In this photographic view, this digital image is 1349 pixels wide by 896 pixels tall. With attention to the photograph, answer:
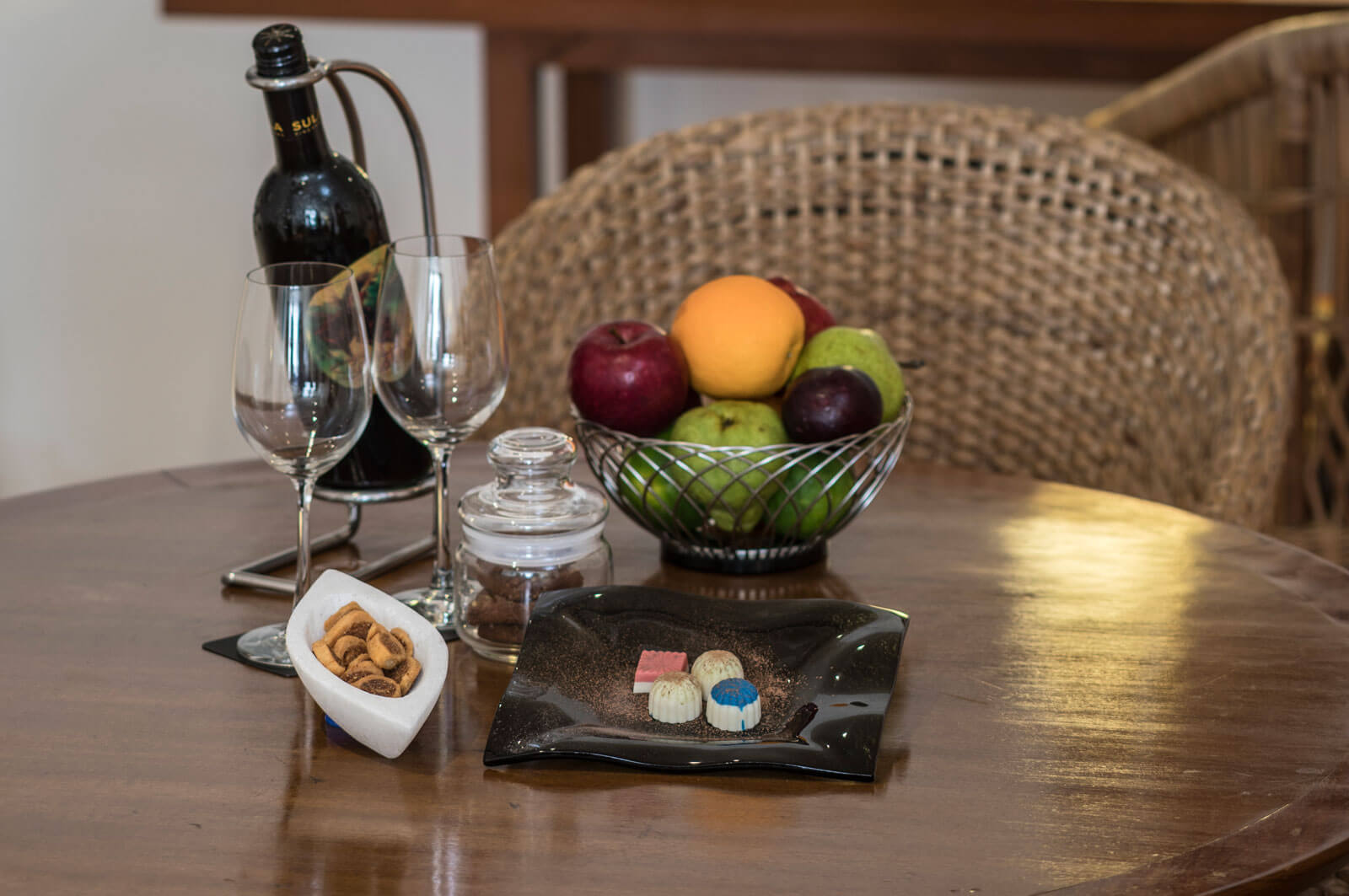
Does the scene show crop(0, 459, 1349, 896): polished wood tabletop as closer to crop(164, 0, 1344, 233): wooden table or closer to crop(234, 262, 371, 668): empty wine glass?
crop(234, 262, 371, 668): empty wine glass

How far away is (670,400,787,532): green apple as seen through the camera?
0.85m

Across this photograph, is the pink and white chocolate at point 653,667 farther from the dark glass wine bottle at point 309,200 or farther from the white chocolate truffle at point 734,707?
the dark glass wine bottle at point 309,200

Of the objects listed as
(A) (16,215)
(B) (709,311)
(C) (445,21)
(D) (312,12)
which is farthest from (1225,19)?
(A) (16,215)

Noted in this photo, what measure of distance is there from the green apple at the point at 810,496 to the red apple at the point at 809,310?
5.1 inches

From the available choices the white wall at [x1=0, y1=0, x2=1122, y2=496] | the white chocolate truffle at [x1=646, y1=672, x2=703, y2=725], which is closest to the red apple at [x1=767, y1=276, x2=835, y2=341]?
the white chocolate truffle at [x1=646, y1=672, x2=703, y2=725]

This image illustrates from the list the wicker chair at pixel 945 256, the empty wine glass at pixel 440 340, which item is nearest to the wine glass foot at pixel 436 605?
the empty wine glass at pixel 440 340

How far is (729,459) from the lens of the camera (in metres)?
0.85

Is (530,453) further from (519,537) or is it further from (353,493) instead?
(353,493)

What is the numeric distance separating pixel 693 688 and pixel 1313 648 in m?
0.38

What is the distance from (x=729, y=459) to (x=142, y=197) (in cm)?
196

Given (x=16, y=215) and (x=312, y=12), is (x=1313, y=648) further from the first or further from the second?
(x=16, y=215)

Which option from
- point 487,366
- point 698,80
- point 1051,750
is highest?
point 698,80

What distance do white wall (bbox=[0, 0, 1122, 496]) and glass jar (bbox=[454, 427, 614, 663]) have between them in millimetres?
1672

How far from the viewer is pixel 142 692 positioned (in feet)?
2.33
